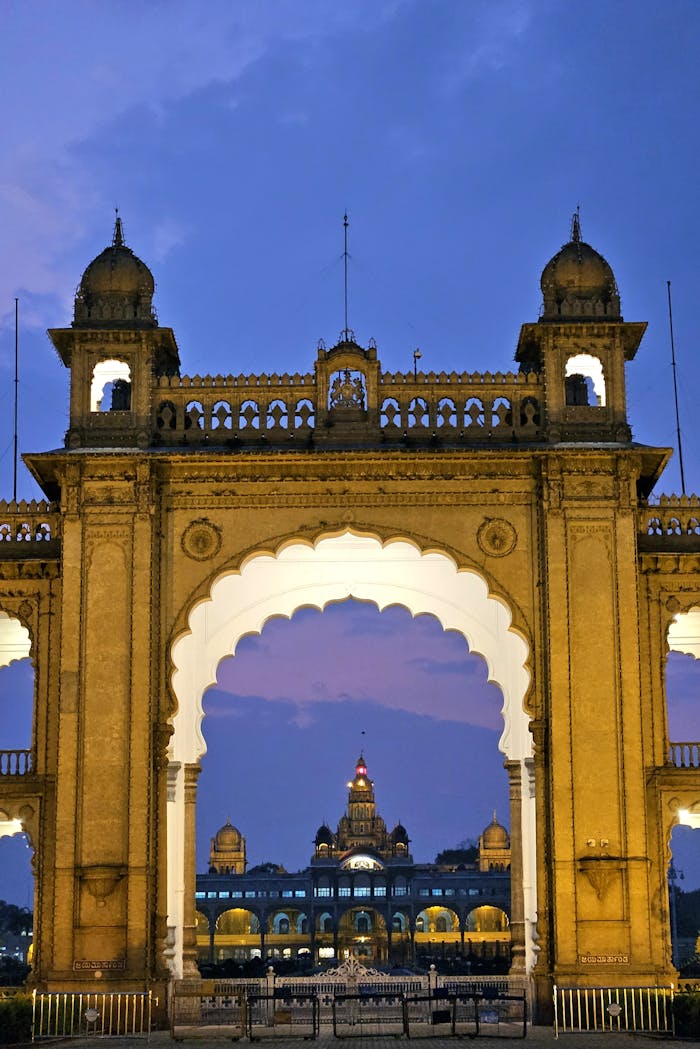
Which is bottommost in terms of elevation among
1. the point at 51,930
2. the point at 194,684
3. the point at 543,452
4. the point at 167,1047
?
the point at 167,1047

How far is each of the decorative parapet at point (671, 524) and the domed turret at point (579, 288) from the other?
9.27 ft

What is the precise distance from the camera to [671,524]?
23.0 m

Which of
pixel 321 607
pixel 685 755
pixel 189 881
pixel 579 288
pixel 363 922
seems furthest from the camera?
pixel 363 922

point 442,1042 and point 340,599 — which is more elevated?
point 340,599

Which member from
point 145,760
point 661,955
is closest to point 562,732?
point 661,955

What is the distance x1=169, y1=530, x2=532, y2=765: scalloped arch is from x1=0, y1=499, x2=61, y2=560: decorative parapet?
247cm

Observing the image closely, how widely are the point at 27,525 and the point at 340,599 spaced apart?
4.94 meters

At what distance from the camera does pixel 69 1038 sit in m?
19.5

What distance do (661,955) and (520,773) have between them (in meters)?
4.27

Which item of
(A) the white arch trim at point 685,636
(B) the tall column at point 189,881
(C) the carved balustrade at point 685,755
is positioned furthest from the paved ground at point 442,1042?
(A) the white arch trim at point 685,636

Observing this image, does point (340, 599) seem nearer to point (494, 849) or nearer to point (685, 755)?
point (685, 755)

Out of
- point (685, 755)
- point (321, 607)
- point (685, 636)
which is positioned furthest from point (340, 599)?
point (685, 755)

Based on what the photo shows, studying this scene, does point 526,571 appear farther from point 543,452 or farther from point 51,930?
point 51,930

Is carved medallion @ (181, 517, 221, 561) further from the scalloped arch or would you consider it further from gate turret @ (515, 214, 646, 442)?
gate turret @ (515, 214, 646, 442)
